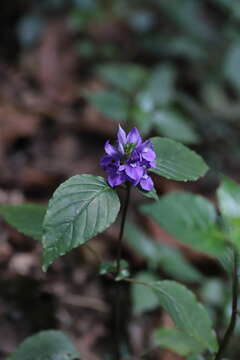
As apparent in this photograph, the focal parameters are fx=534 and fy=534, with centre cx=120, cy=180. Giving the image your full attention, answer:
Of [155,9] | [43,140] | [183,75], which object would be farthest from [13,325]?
[155,9]

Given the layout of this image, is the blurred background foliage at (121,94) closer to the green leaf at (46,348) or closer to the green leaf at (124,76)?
the green leaf at (124,76)

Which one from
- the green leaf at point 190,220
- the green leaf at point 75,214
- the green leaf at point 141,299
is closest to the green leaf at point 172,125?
the green leaf at point 141,299

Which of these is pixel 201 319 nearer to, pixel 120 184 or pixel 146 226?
pixel 120 184

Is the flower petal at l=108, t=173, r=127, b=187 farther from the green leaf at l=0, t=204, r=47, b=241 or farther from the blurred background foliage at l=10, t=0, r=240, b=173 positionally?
the blurred background foliage at l=10, t=0, r=240, b=173

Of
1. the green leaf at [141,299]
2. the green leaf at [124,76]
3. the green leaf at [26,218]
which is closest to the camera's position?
the green leaf at [26,218]

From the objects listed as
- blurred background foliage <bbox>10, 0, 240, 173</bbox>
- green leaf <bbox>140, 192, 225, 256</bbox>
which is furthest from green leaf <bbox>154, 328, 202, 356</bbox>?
blurred background foliage <bbox>10, 0, 240, 173</bbox>

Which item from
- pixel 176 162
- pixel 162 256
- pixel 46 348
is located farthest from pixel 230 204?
pixel 162 256
